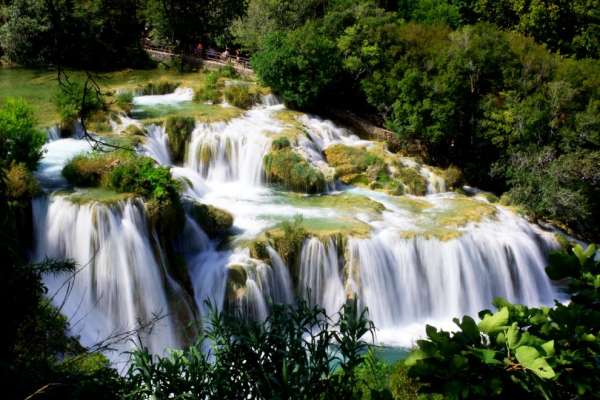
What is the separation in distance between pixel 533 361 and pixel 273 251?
1102 centimetres

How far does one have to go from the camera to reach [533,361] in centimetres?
236

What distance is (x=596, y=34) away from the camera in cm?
2844

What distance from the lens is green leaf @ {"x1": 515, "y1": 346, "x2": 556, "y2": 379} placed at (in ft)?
7.54

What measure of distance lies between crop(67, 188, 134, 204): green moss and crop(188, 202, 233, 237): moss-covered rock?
2076 millimetres

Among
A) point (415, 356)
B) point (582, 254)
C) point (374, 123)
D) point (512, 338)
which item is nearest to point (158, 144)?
point (374, 123)

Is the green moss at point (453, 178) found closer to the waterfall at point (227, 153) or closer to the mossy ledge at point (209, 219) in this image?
the waterfall at point (227, 153)

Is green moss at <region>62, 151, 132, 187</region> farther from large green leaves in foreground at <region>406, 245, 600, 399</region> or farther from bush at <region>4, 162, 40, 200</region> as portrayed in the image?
→ large green leaves in foreground at <region>406, 245, 600, 399</region>

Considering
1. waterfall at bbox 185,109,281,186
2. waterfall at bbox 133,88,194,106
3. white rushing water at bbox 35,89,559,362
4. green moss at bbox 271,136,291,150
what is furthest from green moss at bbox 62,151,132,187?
waterfall at bbox 133,88,194,106

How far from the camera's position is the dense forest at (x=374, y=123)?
260 centimetres

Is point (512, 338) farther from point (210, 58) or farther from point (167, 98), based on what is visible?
point (210, 58)

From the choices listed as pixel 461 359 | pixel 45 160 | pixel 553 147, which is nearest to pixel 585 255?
pixel 461 359

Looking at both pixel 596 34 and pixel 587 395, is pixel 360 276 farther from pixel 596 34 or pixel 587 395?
pixel 596 34

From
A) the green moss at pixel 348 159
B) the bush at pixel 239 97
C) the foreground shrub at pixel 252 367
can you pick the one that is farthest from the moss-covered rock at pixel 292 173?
the foreground shrub at pixel 252 367

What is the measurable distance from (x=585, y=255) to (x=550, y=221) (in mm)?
16314
